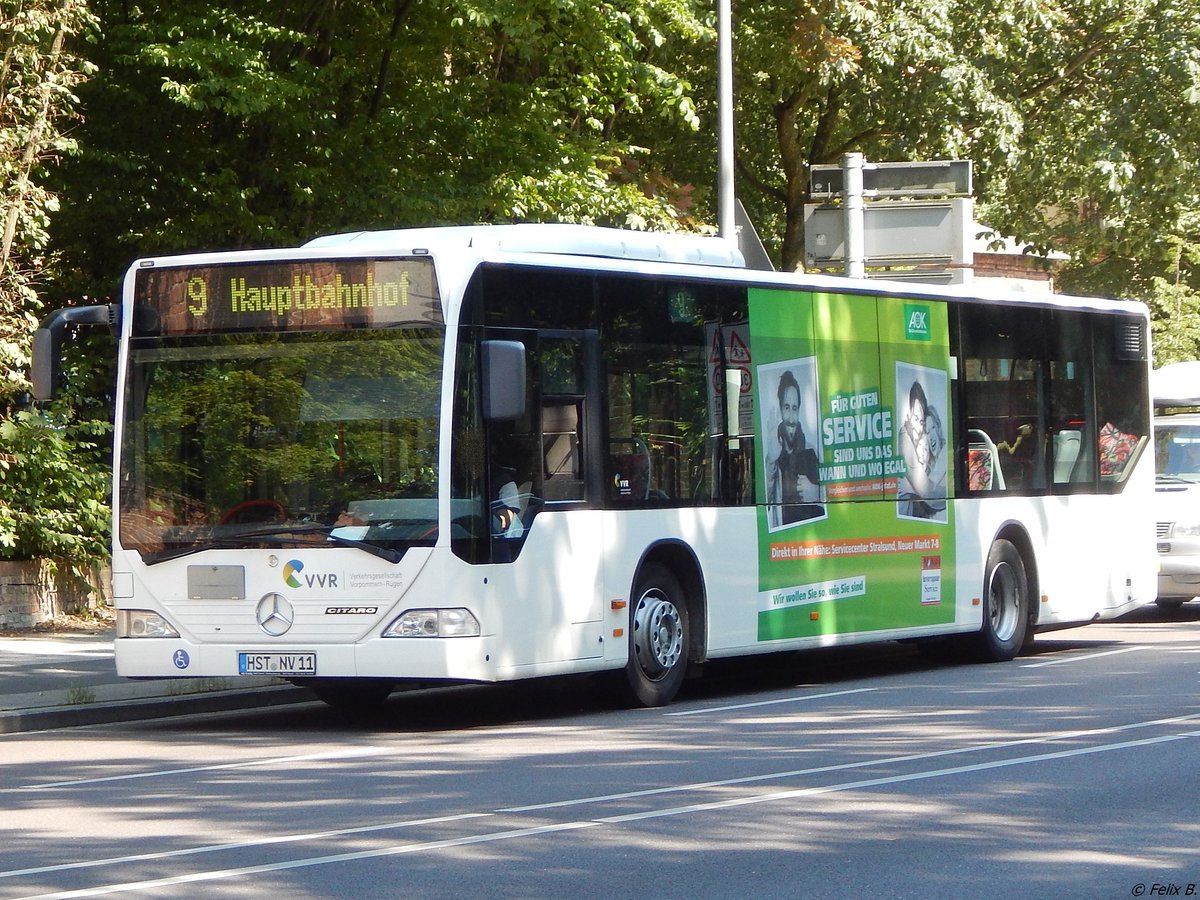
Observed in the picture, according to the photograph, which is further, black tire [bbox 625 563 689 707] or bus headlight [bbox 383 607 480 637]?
black tire [bbox 625 563 689 707]

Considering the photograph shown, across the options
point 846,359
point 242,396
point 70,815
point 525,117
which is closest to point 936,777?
point 70,815

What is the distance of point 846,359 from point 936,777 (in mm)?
5956

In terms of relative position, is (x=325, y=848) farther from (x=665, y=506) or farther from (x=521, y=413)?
(x=665, y=506)

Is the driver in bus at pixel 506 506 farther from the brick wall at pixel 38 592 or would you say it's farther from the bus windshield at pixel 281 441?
the brick wall at pixel 38 592

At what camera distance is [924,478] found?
15.4m

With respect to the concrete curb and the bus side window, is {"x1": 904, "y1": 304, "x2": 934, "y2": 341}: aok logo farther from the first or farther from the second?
the concrete curb

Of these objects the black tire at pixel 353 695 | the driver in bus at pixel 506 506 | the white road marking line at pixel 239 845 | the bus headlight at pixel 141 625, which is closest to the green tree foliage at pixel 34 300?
the black tire at pixel 353 695

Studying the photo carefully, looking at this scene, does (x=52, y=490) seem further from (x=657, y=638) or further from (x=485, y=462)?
(x=485, y=462)

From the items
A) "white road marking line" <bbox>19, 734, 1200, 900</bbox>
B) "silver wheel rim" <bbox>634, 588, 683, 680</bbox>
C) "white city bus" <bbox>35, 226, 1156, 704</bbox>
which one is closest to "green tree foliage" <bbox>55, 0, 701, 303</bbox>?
"white city bus" <bbox>35, 226, 1156, 704</bbox>

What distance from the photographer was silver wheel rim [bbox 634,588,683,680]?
12.7 meters

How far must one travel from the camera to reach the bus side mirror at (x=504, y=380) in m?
Answer: 11.2

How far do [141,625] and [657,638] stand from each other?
132 inches

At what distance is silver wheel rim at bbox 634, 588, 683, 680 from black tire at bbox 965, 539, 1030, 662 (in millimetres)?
3970

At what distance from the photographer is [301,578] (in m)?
11.5
